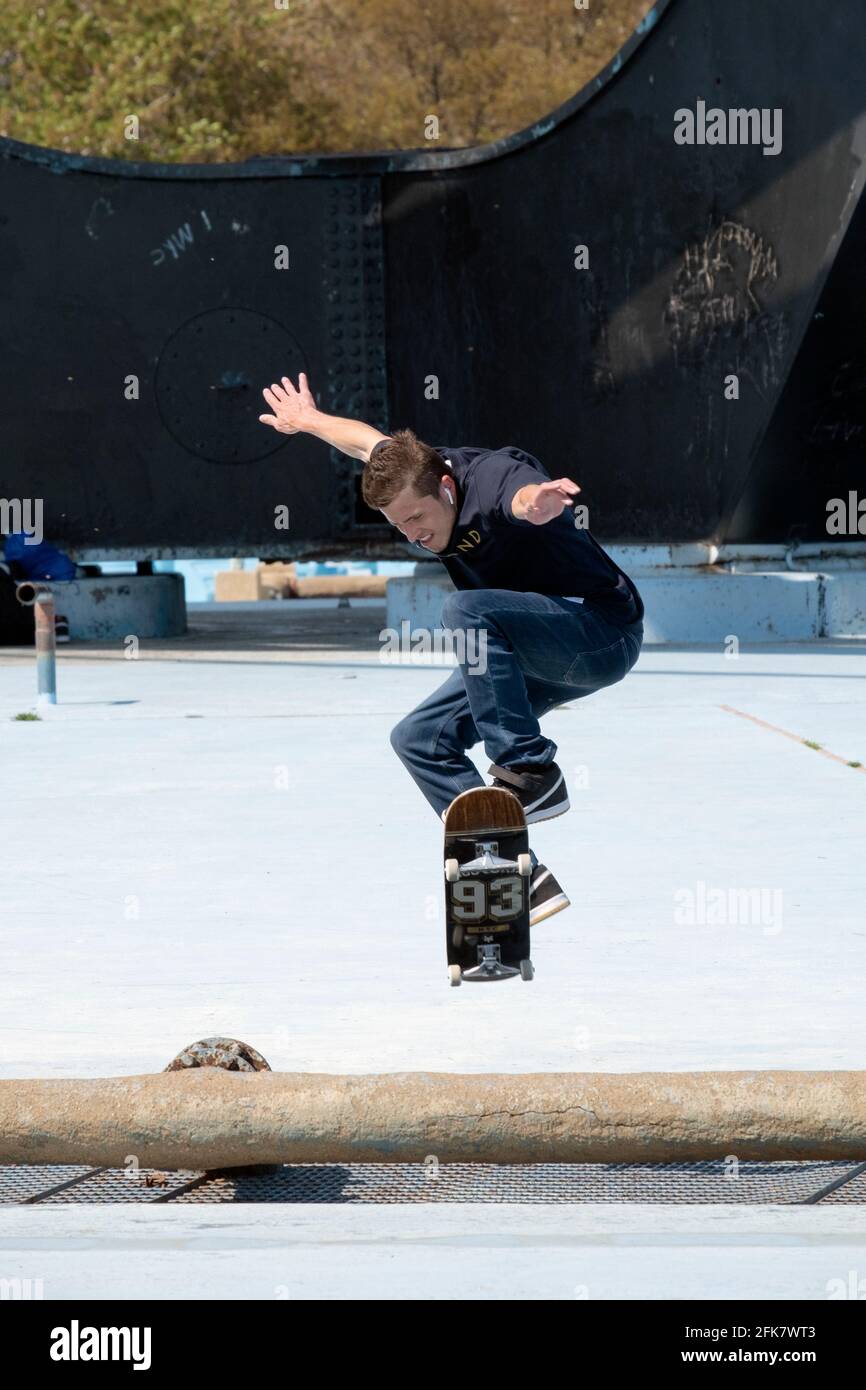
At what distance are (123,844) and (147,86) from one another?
36.3 m

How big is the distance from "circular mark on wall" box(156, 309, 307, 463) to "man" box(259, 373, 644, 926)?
11.7 meters

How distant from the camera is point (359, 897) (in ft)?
23.9

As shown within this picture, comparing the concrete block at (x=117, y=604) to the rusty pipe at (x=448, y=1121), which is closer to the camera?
the rusty pipe at (x=448, y=1121)

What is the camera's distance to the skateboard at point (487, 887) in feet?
18.9

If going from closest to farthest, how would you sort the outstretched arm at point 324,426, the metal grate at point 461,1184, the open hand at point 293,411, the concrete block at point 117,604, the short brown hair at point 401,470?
1. the metal grate at point 461,1184
2. the short brown hair at point 401,470
3. the outstretched arm at point 324,426
4. the open hand at point 293,411
5. the concrete block at point 117,604

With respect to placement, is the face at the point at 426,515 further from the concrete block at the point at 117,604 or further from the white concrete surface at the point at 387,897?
the concrete block at the point at 117,604

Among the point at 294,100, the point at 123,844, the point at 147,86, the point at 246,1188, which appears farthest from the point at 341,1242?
the point at 294,100

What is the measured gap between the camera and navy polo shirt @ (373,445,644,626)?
18.8 ft

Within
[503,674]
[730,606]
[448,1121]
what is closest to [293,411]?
[503,674]

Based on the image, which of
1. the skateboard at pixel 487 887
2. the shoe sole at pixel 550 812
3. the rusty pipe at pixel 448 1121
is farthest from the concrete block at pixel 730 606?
the rusty pipe at pixel 448 1121

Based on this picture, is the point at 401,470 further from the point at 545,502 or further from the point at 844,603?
the point at 844,603

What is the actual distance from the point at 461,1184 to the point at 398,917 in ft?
8.10

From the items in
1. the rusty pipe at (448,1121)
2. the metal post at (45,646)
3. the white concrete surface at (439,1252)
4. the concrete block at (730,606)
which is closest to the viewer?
the white concrete surface at (439,1252)

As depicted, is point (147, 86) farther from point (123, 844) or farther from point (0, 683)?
point (123, 844)
